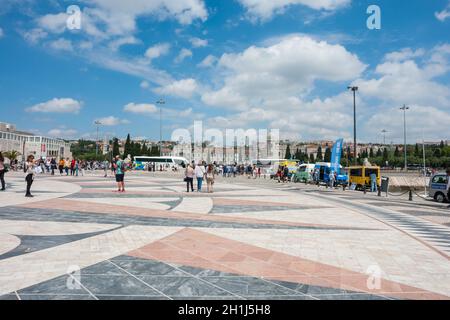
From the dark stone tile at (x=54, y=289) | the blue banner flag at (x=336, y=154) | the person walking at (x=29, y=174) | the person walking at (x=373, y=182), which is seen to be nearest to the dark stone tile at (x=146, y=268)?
the dark stone tile at (x=54, y=289)

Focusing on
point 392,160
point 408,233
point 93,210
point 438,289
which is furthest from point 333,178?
point 392,160

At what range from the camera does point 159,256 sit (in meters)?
5.51

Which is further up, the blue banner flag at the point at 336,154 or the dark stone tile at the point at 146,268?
the blue banner flag at the point at 336,154

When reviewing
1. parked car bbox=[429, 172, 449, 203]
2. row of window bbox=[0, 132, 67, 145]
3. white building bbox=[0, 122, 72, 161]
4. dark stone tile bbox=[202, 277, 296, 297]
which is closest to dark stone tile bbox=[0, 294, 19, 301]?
dark stone tile bbox=[202, 277, 296, 297]

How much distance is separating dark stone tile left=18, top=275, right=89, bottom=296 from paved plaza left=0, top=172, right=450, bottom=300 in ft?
0.04

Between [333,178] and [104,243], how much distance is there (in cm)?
2481

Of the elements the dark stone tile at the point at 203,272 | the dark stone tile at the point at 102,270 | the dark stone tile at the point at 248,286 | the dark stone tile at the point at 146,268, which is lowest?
the dark stone tile at the point at 248,286

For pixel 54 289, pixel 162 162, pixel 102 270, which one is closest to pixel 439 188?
pixel 102 270

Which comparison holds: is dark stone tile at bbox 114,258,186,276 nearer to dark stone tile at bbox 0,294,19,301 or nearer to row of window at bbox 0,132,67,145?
dark stone tile at bbox 0,294,19,301

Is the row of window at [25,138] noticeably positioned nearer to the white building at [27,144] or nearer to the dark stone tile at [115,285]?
the white building at [27,144]

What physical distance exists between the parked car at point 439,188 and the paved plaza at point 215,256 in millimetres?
10645

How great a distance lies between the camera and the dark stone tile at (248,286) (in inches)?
158

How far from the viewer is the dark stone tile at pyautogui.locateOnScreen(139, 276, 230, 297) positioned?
396 centimetres
